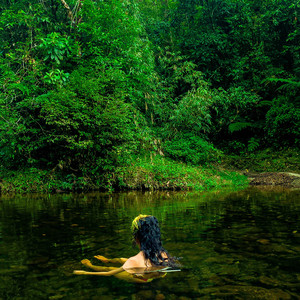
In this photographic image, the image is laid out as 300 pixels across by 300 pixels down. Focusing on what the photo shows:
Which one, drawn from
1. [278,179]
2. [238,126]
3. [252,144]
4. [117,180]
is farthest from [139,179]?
[252,144]

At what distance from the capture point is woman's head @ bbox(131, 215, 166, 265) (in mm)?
4848

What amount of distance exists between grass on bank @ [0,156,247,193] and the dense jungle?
0.06m

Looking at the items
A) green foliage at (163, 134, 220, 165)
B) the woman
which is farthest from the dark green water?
green foliage at (163, 134, 220, 165)

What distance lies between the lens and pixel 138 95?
2105 cm

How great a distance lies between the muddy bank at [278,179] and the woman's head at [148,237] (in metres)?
13.8

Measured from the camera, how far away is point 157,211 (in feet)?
33.5

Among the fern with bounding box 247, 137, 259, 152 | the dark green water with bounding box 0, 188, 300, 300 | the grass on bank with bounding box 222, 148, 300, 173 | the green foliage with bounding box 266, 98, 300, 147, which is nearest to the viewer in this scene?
the dark green water with bounding box 0, 188, 300, 300

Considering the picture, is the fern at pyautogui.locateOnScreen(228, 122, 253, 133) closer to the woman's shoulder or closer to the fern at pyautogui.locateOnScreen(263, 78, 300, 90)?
the fern at pyautogui.locateOnScreen(263, 78, 300, 90)

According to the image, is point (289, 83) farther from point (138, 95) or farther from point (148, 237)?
point (148, 237)

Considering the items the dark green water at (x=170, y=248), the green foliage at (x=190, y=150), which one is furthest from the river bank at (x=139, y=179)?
the dark green water at (x=170, y=248)

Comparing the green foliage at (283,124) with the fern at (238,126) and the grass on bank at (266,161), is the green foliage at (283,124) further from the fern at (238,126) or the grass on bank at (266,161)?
the fern at (238,126)

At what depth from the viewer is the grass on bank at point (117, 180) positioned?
1652cm

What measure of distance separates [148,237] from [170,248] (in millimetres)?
1627

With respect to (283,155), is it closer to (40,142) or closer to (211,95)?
(211,95)
